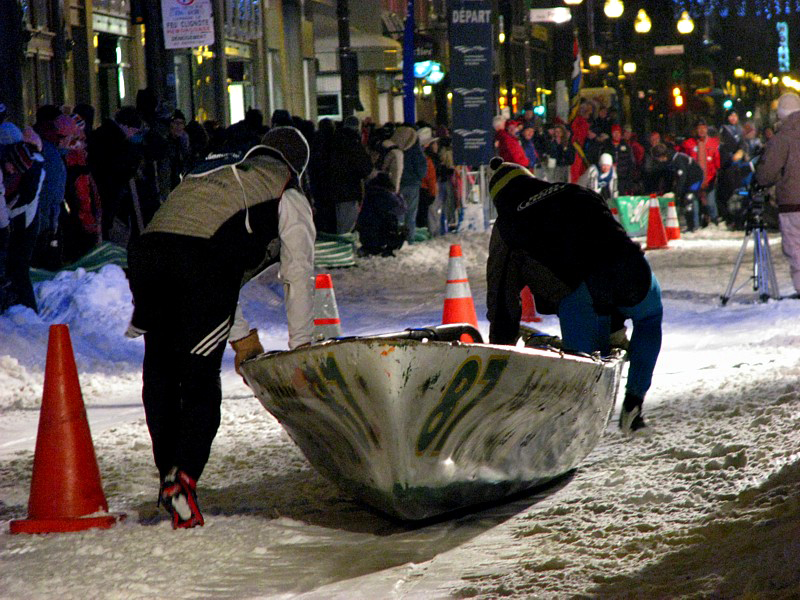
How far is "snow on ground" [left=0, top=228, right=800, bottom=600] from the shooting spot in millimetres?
4324

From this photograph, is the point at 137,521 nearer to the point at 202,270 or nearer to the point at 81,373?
the point at 202,270

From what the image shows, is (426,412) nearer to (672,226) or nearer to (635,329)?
(635,329)

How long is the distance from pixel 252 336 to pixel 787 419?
8.64 ft

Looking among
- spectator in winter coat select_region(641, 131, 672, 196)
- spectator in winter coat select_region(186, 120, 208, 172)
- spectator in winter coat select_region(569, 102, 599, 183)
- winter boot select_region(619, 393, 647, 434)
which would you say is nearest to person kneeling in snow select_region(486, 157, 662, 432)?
winter boot select_region(619, 393, 647, 434)

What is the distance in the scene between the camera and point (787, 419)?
636cm

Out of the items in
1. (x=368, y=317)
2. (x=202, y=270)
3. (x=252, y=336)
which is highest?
(x=202, y=270)

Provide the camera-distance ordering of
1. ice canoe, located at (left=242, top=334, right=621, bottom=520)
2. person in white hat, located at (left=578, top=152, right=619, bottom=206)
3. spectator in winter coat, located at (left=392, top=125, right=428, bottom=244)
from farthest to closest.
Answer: person in white hat, located at (left=578, top=152, right=619, bottom=206), spectator in winter coat, located at (left=392, top=125, right=428, bottom=244), ice canoe, located at (left=242, top=334, right=621, bottom=520)

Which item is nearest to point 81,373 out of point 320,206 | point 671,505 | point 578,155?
point 671,505

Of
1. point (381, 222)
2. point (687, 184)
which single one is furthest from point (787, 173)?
point (687, 184)

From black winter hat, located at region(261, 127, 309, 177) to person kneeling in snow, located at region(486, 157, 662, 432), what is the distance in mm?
1193

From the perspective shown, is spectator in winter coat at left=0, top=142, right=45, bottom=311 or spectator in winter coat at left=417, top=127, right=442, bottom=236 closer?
spectator in winter coat at left=0, top=142, right=45, bottom=311

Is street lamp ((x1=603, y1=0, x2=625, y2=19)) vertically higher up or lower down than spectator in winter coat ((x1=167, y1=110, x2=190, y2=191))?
higher up

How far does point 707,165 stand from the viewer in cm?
2605

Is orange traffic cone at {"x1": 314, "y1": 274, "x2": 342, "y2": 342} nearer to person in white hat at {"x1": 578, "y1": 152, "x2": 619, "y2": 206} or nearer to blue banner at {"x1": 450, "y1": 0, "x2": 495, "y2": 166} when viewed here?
blue banner at {"x1": 450, "y1": 0, "x2": 495, "y2": 166}
